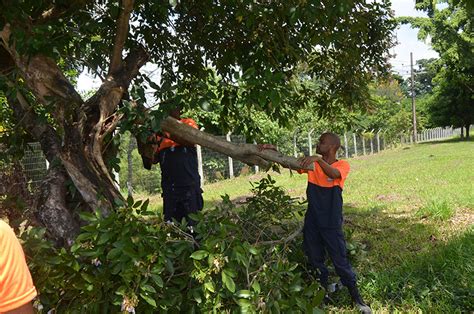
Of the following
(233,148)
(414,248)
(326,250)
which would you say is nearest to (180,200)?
(233,148)

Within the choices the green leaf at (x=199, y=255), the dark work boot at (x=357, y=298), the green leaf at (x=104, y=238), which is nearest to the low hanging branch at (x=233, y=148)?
the green leaf at (x=199, y=255)

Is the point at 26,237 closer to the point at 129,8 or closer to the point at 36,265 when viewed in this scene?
the point at 36,265

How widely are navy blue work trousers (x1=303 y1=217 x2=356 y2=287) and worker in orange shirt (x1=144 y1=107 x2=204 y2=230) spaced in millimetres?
1253

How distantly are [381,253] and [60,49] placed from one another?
3840mm

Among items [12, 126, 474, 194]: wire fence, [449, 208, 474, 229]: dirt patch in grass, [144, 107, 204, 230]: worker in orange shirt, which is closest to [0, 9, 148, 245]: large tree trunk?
[12, 126, 474, 194]: wire fence

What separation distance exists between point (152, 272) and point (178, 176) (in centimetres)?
213

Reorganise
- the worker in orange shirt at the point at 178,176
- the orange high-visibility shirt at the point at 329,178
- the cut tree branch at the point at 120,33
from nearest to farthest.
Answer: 1. the cut tree branch at the point at 120,33
2. the orange high-visibility shirt at the point at 329,178
3. the worker in orange shirt at the point at 178,176

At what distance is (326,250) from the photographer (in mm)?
4227

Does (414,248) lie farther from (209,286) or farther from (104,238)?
(104,238)

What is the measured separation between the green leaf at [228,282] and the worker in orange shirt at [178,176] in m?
1.95

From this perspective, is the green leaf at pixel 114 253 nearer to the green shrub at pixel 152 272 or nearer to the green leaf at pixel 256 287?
the green shrub at pixel 152 272

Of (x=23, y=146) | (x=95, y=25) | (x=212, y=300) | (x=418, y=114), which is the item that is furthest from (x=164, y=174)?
(x=418, y=114)

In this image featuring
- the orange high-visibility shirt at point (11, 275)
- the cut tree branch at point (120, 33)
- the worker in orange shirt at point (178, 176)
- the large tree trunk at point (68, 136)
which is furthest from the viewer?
the worker in orange shirt at point (178, 176)

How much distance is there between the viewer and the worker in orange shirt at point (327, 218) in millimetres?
3893
